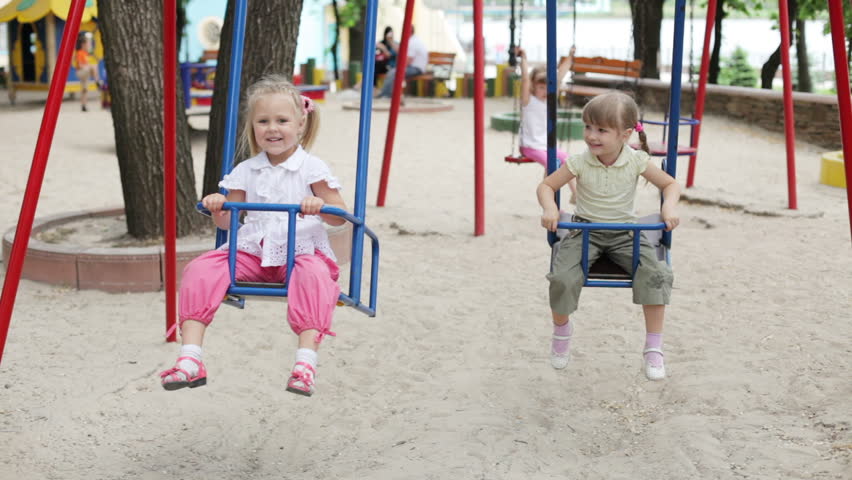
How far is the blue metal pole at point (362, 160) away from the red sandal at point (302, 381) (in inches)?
11.3

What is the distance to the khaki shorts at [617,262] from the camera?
138 inches

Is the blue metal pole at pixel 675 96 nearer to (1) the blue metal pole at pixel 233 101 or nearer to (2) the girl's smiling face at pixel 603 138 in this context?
(2) the girl's smiling face at pixel 603 138

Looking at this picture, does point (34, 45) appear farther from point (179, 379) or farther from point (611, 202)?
point (179, 379)

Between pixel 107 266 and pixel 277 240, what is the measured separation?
8.46 ft

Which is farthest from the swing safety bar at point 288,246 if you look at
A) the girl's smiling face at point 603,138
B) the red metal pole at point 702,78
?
the red metal pole at point 702,78

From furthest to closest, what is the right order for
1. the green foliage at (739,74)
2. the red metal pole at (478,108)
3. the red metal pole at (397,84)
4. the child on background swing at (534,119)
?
1. the green foliage at (739,74)
2. the red metal pole at (397,84)
3. the child on background swing at (534,119)
4. the red metal pole at (478,108)

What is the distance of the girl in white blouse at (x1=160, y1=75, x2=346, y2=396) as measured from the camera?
3.05 m

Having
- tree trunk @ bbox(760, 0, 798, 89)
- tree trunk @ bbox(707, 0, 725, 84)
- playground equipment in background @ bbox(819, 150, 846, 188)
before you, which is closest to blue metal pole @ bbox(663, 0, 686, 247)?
playground equipment in background @ bbox(819, 150, 846, 188)

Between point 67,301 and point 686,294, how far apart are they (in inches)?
136

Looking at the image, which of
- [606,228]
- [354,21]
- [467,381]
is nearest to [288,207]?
[606,228]

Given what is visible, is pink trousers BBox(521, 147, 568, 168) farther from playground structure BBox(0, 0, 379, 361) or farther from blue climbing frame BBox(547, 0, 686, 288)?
playground structure BBox(0, 0, 379, 361)

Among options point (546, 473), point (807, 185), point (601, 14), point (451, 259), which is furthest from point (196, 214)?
point (601, 14)

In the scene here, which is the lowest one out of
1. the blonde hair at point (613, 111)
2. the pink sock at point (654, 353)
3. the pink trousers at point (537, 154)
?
the pink sock at point (654, 353)

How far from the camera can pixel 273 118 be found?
130 inches
